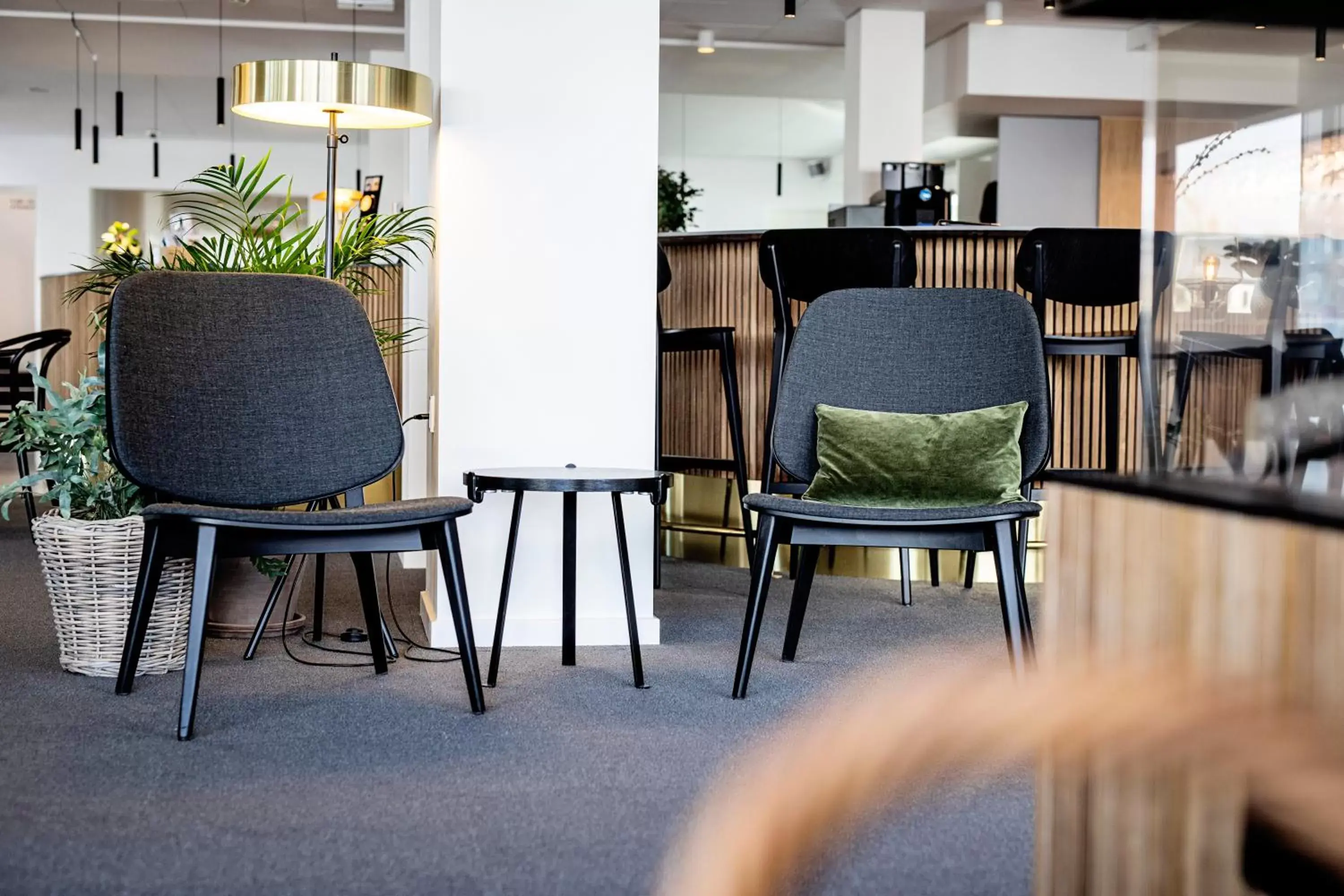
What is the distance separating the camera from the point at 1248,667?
941mm

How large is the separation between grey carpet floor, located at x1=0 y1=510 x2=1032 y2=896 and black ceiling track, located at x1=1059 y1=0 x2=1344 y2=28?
59 centimetres

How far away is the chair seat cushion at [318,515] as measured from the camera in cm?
256

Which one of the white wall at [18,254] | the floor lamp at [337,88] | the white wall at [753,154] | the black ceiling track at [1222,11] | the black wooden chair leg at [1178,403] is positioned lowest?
the black wooden chair leg at [1178,403]

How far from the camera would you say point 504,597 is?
10.4 ft

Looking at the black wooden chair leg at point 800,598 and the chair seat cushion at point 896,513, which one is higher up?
the chair seat cushion at point 896,513

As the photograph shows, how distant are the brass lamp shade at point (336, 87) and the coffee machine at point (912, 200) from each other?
270 cm

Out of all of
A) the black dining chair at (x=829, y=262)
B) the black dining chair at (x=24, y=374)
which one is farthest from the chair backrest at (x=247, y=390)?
the black dining chair at (x=24, y=374)

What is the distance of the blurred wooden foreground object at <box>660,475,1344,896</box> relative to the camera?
1.80ft

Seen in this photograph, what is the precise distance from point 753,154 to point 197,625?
12231 mm

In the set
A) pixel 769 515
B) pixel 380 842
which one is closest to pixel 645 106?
pixel 769 515

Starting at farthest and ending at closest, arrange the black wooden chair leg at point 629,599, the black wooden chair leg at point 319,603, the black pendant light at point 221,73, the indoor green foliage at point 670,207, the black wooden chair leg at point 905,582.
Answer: the black pendant light at point 221,73 → the indoor green foliage at point 670,207 → the black wooden chair leg at point 905,582 → the black wooden chair leg at point 319,603 → the black wooden chair leg at point 629,599

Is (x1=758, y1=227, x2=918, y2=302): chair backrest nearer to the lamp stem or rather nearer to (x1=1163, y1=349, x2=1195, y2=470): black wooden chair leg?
the lamp stem

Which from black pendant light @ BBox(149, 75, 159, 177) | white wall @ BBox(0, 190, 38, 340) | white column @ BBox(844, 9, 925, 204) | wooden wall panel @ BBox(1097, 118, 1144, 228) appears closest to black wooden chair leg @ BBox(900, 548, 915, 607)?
white column @ BBox(844, 9, 925, 204)

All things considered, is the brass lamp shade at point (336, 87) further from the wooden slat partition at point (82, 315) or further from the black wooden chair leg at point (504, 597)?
the wooden slat partition at point (82, 315)
